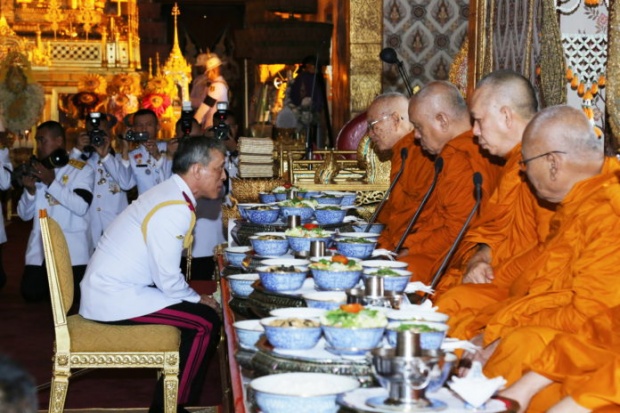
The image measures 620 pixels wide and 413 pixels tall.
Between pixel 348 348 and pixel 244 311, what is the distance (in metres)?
1.03

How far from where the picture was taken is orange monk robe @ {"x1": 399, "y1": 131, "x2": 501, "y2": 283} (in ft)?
15.6

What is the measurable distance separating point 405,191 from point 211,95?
8893 millimetres

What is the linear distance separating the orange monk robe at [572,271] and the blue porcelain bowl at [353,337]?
90cm

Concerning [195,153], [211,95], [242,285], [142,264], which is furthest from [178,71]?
[242,285]

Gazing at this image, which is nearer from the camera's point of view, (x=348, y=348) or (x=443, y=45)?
(x=348, y=348)

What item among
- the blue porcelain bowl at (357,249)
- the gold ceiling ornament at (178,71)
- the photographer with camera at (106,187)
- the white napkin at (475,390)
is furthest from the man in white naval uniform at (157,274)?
the gold ceiling ornament at (178,71)

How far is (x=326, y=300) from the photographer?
280cm

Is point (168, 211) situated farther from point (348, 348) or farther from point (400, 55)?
point (400, 55)

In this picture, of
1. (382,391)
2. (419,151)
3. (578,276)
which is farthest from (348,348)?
(419,151)

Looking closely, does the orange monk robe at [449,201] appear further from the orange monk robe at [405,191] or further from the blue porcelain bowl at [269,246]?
the blue porcelain bowl at [269,246]

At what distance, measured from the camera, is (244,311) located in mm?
3320

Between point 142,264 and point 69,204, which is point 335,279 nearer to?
point 142,264

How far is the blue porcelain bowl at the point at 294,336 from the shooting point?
2.38 meters

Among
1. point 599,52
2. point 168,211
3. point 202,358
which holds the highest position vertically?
point 599,52
